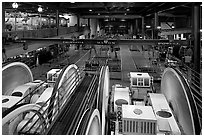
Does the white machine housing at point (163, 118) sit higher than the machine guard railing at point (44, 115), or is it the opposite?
the machine guard railing at point (44, 115)

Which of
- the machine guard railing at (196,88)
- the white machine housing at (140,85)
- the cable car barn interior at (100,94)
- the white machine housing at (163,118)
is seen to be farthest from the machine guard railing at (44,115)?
the white machine housing at (140,85)

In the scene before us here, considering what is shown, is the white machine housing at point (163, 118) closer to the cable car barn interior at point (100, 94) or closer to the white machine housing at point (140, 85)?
the cable car barn interior at point (100, 94)

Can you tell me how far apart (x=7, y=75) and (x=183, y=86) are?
20.2ft

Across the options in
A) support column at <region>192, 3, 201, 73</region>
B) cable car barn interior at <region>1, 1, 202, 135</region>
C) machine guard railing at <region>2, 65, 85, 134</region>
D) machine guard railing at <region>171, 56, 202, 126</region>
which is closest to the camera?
machine guard railing at <region>2, 65, 85, 134</region>

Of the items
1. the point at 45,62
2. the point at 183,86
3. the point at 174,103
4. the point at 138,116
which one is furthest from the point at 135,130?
the point at 45,62

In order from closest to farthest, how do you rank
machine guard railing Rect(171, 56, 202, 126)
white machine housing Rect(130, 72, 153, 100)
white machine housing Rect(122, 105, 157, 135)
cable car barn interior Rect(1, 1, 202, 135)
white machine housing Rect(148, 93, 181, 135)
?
cable car barn interior Rect(1, 1, 202, 135) → white machine housing Rect(122, 105, 157, 135) → white machine housing Rect(148, 93, 181, 135) → machine guard railing Rect(171, 56, 202, 126) → white machine housing Rect(130, 72, 153, 100)

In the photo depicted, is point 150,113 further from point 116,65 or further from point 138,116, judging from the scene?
point 116,65

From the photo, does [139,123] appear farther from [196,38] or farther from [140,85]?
[196,38]

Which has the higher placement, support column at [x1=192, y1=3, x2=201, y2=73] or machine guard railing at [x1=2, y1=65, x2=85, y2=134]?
support column at [x1=192, y1=3, x2=201, y2=73]

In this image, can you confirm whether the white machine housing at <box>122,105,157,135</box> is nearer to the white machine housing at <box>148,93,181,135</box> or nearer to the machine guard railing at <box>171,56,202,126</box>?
the white machine housing at <box>148,93,181,135</box>

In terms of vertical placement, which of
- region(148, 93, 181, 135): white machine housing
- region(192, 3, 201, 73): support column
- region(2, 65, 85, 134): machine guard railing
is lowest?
region(148, 93, 181, 135): white machine housing

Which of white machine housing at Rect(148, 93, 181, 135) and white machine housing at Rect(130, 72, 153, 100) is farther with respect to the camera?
white machine housing at Rect(130, 72, 153, 100)

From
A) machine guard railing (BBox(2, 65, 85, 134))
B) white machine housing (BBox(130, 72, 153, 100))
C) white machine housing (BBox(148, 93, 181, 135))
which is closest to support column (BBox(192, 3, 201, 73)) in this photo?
white machine housing (BBox(130, 72, 153, 100))

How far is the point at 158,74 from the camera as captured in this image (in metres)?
14.3
